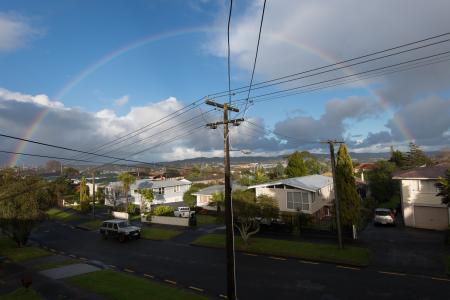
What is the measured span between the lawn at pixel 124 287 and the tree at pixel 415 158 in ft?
219

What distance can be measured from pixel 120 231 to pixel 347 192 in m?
22.9

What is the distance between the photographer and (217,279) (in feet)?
66.2

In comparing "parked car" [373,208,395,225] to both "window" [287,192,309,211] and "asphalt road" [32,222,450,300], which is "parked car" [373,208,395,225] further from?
"asphalt road" [32,222,450,300]

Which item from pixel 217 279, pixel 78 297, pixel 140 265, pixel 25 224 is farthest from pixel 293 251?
pixel 25 224

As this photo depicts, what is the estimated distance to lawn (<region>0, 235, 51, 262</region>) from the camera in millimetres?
28125

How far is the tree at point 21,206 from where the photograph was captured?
29.6 meters

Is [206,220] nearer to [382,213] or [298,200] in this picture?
[298,200]

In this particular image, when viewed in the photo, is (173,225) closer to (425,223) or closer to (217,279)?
(217,279)

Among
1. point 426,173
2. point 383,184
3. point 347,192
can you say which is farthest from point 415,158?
point 347,192

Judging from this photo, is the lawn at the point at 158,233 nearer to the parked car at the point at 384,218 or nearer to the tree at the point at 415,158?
the parked car at the point at 384,218

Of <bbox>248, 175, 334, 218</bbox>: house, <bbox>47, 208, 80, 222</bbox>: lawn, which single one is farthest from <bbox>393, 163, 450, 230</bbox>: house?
<bbox>47, 208, 80, 222</bbox>: lawn

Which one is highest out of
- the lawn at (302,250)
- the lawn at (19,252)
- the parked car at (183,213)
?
the parked car at (183,213)

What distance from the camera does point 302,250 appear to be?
25062 mm

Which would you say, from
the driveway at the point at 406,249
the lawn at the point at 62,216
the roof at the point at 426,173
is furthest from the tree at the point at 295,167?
the lawn at the point at 62,216
